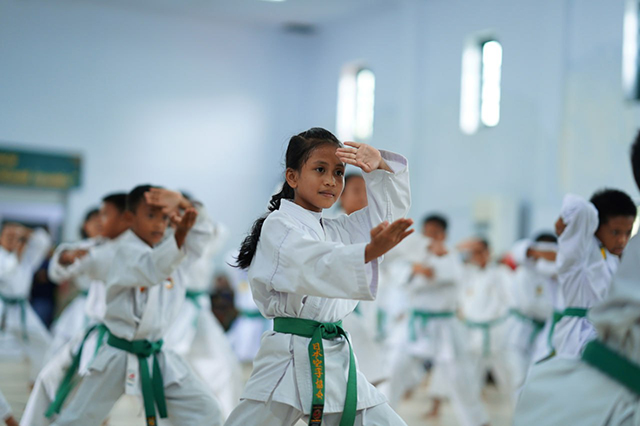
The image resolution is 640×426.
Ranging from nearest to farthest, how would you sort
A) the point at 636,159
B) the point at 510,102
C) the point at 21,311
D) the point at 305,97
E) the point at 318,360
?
the point at 636,159
the point at 318,360
the point at 21,311
the point at 510,102
the point at 305,97

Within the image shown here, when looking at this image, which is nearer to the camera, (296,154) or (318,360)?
(318,360)

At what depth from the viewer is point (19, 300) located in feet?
22.1

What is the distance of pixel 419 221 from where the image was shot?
1184 cm

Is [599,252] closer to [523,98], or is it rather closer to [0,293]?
[0,293]

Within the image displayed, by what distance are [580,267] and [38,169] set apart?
10597 millimetres

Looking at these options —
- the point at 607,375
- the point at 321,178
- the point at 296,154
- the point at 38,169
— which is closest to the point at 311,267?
the point at 321,178

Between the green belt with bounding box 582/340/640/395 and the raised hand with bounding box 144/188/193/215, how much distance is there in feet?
6.57

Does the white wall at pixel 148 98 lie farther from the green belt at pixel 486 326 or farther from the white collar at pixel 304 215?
the white collar at pixel 304 215

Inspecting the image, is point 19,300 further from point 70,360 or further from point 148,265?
point 148,265

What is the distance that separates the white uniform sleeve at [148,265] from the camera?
3.28 m

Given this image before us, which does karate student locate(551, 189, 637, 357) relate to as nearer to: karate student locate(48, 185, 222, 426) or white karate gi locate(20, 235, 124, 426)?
karate student locate(48, 185, 222, 426)

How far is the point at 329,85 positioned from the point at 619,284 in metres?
12.6

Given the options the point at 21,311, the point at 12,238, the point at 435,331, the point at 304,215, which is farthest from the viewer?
the point at 12,238

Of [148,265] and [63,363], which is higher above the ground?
[148,265]
